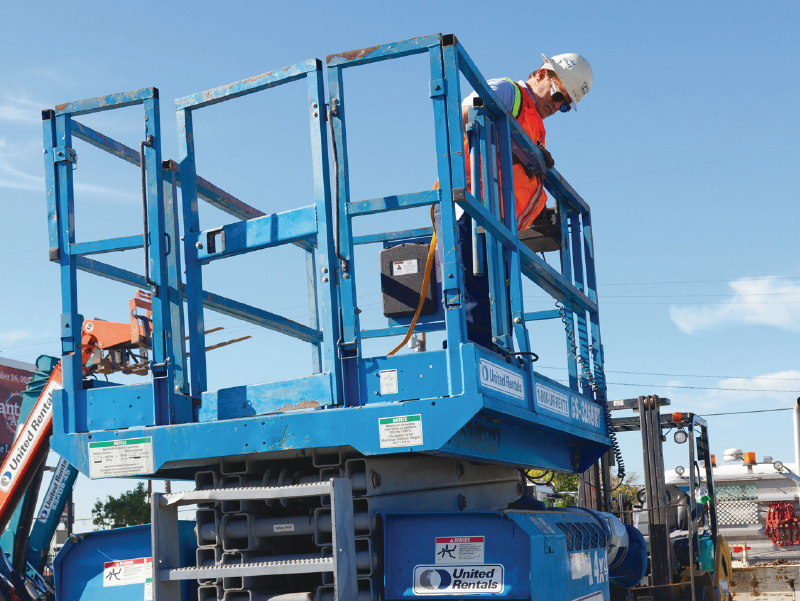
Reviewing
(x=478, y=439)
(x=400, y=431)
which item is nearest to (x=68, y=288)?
(x=400, y=431)

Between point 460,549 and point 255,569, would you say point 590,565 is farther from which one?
point 255,569

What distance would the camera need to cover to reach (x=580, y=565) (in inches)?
203

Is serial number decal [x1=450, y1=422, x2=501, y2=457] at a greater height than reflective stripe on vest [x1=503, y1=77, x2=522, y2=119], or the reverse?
reflective stripe on vest [x1=503, y1=77, x2=522, y2=119]

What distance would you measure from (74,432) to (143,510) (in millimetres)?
23548

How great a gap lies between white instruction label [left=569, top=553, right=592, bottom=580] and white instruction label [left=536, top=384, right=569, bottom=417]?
832 millimetres

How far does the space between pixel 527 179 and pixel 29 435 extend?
521cm

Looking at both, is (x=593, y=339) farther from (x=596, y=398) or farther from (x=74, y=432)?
(x=74, y=432)

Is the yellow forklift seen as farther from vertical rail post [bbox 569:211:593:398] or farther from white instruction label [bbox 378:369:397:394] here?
white instruction label [bbox 378:369:397:394]

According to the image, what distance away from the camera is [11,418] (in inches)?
1359

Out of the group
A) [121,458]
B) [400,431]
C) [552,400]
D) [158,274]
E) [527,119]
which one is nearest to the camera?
[400,431]

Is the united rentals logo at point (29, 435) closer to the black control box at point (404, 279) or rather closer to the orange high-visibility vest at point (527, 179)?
the black control box at point (404, 279)

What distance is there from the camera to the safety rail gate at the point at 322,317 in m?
4.36

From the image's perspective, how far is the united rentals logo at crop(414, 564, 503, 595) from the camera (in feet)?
14.0

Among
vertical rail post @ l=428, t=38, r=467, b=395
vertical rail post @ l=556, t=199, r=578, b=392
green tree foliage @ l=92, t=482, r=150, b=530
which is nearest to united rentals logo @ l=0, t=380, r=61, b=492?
vertical rail post @ l=556, t=199, r=578, b=392
